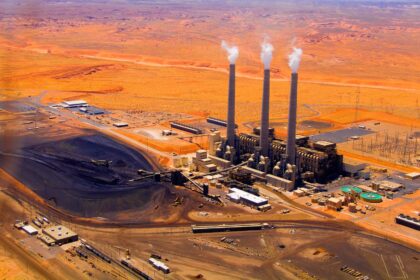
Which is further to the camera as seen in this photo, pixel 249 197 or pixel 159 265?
pixel 249 197

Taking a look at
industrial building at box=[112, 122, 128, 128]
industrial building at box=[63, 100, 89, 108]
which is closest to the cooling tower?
industrial building at box=[112, 122, 128, 128]

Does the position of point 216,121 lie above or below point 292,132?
below

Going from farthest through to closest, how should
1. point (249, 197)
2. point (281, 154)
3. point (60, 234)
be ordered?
point (281, 154), point (249, 197), point (60, 234)

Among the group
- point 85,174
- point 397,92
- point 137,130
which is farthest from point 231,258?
point 397,92

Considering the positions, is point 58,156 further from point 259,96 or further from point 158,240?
point 259,96

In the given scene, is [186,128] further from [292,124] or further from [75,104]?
[75,104]

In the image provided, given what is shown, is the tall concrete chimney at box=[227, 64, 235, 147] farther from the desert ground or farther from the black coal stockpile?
the black coal stockpile

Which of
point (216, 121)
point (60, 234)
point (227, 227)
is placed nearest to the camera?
point (60, 234)

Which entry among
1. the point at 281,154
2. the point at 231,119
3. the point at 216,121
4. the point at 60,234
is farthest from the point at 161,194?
the point at 216,121
